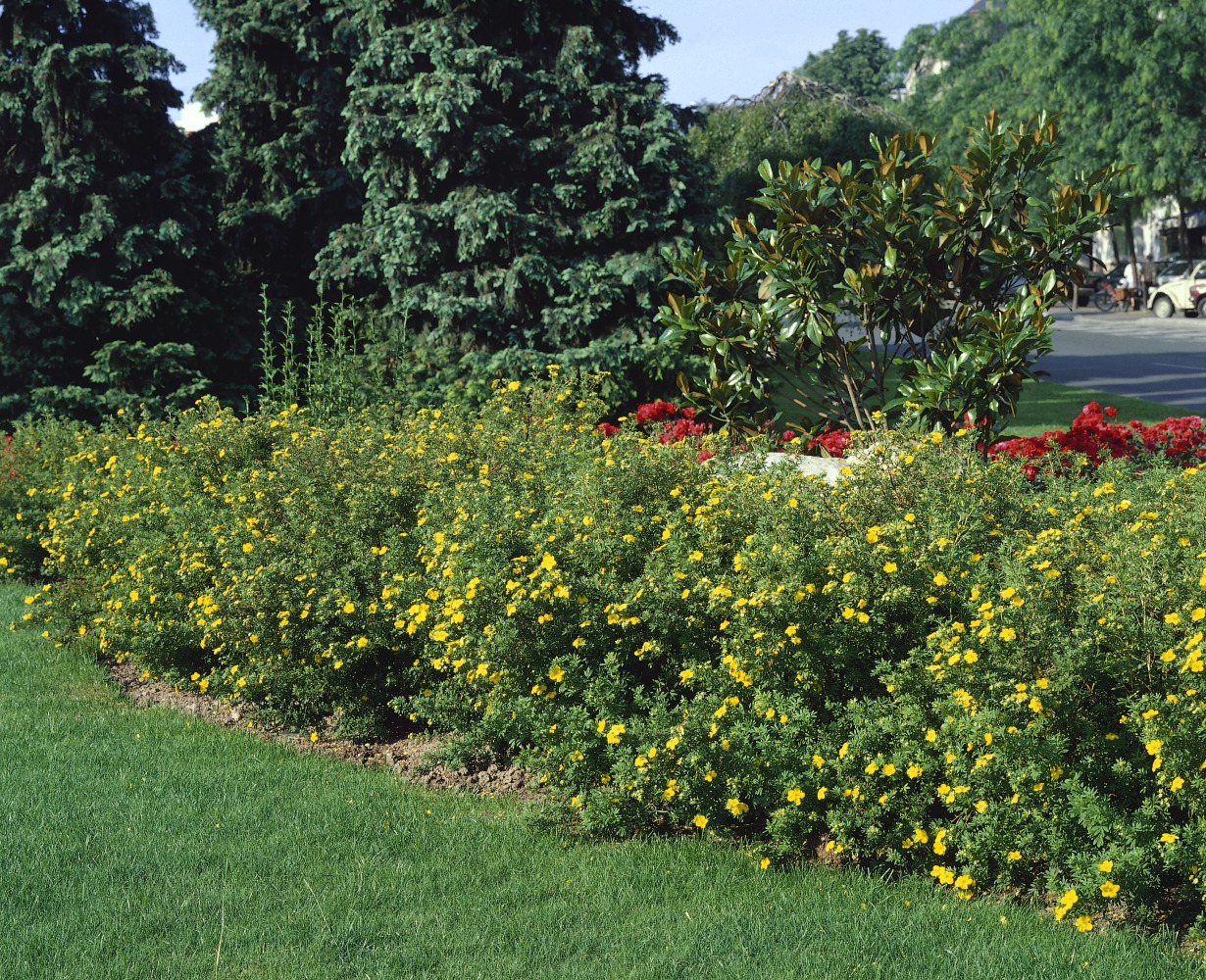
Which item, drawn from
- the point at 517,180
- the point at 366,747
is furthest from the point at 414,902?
the point at 517,180

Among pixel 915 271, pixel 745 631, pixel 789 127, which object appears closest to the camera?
pixel 745 631

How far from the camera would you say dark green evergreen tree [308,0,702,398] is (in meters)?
11.7

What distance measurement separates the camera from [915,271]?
278 inches

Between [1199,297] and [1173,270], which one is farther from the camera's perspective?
[1173,270]

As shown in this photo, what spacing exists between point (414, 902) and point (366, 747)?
1.54 m

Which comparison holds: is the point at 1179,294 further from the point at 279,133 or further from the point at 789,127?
the point at 279,133

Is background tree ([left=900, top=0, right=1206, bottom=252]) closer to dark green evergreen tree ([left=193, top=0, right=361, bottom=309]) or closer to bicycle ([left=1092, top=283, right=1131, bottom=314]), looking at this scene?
bicycle ([left=1092, top=283, right=1131, bottom=314])

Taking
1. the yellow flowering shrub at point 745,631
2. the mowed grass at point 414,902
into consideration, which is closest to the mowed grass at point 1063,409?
the yellow flowering shrub at point 745,631

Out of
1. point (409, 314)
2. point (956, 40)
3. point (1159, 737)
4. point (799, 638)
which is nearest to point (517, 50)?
point (409, 314)

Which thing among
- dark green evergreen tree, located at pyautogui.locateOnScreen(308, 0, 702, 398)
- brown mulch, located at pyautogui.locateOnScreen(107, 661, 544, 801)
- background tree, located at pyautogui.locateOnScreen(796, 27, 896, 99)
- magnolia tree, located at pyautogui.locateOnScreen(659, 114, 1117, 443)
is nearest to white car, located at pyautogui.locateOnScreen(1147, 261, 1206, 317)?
dark green evergreen tree, located at pyautogui.locateOnScreen(308, 0, 702, 398)

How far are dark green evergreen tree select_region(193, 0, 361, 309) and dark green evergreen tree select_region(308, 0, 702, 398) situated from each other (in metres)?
0.92

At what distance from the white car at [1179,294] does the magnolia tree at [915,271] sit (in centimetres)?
2853

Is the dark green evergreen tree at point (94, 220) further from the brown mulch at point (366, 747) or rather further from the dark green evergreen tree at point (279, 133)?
the brown mulch at point (366, 747)

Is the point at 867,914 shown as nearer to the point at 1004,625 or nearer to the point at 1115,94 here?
the point at 1004,625
